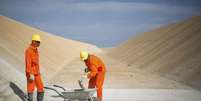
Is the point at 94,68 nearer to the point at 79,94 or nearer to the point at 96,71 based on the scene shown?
the point at 96,71

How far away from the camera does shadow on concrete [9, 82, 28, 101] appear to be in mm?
14562

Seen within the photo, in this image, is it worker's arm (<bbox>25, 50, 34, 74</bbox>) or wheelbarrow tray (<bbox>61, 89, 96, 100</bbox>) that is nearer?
wheelbarrow tray (<bbox>61, 89, 96, 100</bbox>)

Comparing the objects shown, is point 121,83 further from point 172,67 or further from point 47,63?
point 47,63

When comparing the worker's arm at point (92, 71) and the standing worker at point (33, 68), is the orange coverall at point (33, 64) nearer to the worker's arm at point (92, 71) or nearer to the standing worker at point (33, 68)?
the standing worker at point (33, 68)

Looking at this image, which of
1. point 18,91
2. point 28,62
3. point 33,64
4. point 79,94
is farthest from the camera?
point 18,91

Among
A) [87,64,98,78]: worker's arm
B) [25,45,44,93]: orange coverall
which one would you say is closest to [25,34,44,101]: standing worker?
[25,45,44,93]: orange coverall

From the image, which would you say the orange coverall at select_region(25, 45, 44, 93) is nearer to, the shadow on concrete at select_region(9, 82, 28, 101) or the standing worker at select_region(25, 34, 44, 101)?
the standing worker at select_region(25, 34, 44, 101)

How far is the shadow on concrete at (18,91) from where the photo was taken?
14.6m

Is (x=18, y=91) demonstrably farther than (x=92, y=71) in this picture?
Yes

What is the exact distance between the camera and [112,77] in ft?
110

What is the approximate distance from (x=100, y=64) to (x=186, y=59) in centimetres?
2369

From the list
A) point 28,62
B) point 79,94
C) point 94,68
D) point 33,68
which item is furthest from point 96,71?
point 28,62

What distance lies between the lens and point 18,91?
50.7ft

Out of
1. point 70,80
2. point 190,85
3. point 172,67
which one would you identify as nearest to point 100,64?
point 190,85
